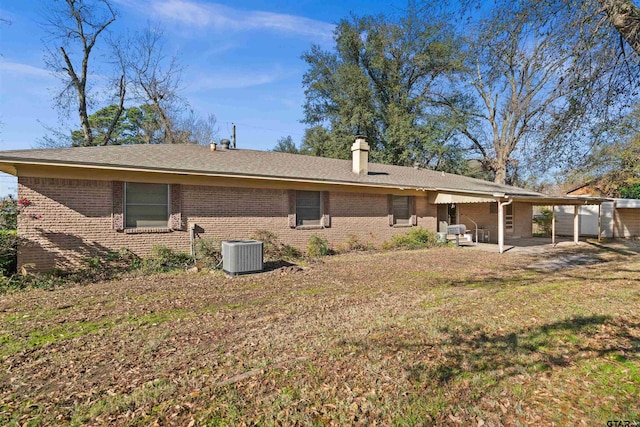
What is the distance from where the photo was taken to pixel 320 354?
12.5 ft

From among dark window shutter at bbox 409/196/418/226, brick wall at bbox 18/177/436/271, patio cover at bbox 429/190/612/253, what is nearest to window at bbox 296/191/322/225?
brick wall at bbox 18/177/436/271

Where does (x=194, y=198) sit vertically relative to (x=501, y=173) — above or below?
below

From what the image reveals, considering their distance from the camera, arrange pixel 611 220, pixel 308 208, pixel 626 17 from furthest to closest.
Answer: pixel 611 220 < pixel 308 208 < pixel 626 17

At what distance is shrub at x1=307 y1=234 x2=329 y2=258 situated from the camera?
443 inches

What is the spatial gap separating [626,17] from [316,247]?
9098 millimetres

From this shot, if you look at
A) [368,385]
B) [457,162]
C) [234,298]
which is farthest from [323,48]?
[368,385]

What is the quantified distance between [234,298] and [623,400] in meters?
5.57

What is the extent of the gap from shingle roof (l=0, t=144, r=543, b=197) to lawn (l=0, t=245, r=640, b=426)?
3144 millimetres

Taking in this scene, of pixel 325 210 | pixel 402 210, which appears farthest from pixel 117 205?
pixel 402 210

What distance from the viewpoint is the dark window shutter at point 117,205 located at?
8.48m

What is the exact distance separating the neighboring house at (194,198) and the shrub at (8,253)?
0.62 ft

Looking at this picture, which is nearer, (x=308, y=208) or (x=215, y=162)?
(x=215, y=162)

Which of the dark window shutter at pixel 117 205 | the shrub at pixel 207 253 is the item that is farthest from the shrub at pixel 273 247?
the dark window shutter at pixel 117 205

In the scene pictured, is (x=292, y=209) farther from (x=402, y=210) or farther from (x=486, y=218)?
(x=486, y=218)
